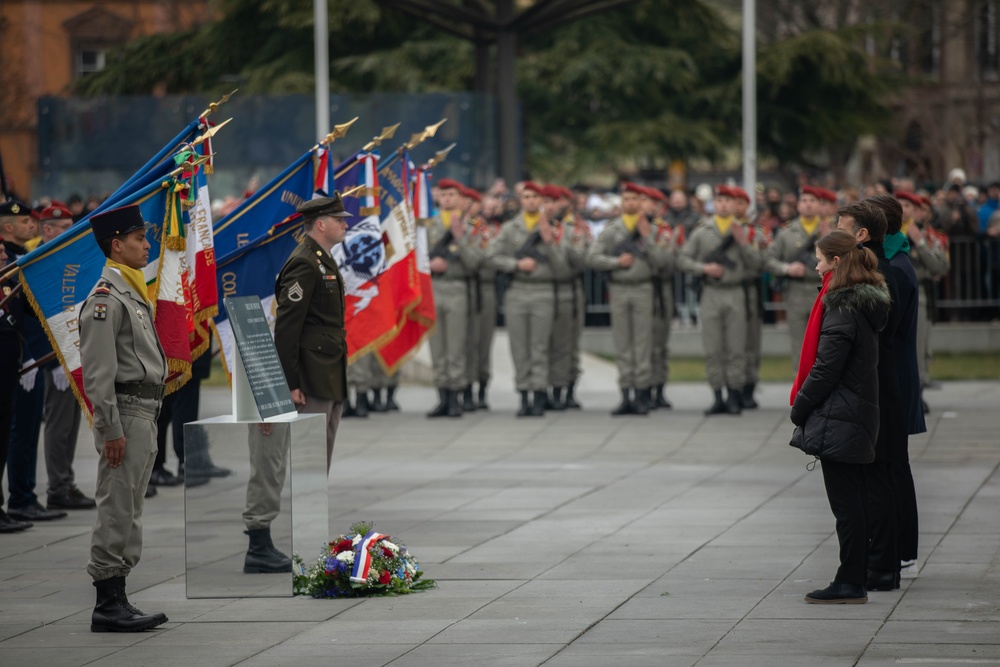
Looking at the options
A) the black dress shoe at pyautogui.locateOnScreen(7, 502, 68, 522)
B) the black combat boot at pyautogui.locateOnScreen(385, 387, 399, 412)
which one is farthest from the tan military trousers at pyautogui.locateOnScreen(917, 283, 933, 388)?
the black dress shoe at pyautogui.locateOnScreen(7, 502, 68, 522)

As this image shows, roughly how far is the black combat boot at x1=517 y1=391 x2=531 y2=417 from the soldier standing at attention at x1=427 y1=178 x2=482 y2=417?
1.99ft

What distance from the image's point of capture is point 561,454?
14.6m

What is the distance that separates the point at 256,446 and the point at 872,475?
10.1 ft

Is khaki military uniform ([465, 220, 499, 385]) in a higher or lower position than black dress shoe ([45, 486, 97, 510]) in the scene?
higher

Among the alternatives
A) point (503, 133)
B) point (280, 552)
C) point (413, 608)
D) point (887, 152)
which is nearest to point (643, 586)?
point (413, 608)

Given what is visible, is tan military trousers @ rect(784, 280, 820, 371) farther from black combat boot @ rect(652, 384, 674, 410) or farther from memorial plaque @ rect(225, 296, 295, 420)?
memorial plaque @ rect(225, 296, 295, 420)

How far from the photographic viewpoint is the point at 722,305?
16828 millimetres

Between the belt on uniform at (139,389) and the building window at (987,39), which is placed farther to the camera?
the building window at (987,39)

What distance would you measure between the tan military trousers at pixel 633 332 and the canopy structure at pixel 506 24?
24.6ft

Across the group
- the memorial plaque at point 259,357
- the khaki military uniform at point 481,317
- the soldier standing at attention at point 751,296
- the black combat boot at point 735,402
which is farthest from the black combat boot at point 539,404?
the memorial plaque at point 259,357

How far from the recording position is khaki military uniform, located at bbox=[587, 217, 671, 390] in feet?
55.7

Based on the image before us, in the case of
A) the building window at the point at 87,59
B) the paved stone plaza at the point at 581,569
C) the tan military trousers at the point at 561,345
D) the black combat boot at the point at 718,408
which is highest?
the building window at the point at 87,59

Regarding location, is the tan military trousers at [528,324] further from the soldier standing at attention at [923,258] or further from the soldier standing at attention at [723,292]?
the soldier standing at attention at [923,258]

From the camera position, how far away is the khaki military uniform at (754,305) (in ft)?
55.4
